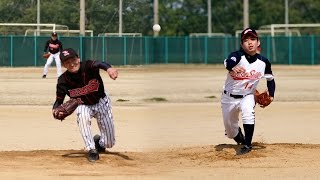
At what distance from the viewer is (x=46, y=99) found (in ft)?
57.3

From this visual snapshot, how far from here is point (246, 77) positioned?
8805mm

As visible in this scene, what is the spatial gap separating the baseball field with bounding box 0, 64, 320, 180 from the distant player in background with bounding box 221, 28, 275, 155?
13.7 inches

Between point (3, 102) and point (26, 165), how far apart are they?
29.8 ft

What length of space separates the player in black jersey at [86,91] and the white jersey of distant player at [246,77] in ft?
4.53

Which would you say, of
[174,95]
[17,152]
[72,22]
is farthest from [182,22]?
[17,152]

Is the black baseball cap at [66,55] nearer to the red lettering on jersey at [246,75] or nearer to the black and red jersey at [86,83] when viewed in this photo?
the black and red jersey at [86,83]

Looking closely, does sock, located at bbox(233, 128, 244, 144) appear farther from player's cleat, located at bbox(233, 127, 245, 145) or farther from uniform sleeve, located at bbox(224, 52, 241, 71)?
uniform sleeve, located at bbox(224, 52, 241, 71)

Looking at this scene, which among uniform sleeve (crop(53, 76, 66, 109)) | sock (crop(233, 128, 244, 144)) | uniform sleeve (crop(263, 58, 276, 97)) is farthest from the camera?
sock (crop(233, 128, 244, 144))

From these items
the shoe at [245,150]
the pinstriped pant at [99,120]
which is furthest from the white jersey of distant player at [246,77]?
the pinstriped pant at [99,120]

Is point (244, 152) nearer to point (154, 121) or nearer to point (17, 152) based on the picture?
point (17, 152)

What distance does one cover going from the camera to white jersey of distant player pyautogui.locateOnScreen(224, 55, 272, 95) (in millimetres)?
8789

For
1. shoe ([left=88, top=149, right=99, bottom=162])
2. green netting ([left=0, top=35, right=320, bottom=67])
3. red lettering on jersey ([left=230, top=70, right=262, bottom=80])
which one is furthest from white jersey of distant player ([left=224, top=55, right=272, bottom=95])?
green netting ([left=0, top=35, right=320, bottom=67])

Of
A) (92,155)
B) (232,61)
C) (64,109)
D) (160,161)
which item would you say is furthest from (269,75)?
(64,109)

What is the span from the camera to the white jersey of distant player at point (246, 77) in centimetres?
879
